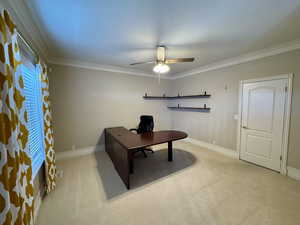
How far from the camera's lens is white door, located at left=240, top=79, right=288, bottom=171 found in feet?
8.50

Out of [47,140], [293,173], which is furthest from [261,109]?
[47,140]

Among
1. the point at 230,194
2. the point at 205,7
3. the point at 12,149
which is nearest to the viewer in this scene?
the point at 12,149

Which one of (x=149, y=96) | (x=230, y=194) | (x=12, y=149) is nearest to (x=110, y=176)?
(x=12, y=149)

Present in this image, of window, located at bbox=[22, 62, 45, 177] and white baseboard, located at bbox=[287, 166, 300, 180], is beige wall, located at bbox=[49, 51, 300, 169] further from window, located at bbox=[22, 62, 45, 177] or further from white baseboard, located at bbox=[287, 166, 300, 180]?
window, located at bbox=[22, 62, 45, 177]

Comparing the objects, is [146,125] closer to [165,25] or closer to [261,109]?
[165,25]

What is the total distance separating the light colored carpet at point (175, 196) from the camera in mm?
1605

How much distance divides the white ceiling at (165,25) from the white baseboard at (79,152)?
98.5 inches

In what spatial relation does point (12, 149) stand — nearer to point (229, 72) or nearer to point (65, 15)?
→ point (65, 15)

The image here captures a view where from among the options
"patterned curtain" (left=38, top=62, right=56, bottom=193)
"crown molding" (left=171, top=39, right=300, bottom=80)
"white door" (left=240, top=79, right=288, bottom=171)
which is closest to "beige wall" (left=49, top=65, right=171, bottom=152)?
"patterned curtain" (left=38, top=62, right=56, bottom=193)

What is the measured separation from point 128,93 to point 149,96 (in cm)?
83

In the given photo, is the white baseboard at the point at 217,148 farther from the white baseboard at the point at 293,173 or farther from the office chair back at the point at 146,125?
the office chair back at the point at 146,125

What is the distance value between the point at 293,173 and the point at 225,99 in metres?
1.99

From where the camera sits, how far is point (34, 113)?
1.92 m

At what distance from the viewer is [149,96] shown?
4680mm
